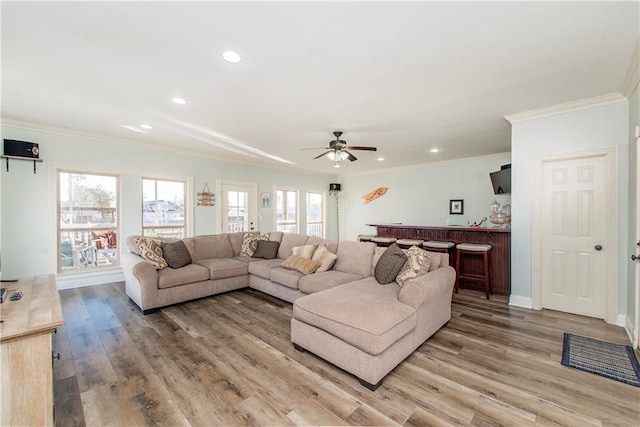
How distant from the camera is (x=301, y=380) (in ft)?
7.06

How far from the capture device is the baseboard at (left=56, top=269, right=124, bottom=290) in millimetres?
4531

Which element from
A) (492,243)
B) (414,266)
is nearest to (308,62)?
(414,266)

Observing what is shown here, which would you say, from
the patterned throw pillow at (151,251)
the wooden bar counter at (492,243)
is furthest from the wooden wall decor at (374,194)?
the patterned throw pillow at (151,251)

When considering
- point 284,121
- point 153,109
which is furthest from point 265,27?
point 153,109

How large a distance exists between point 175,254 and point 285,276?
1720mm

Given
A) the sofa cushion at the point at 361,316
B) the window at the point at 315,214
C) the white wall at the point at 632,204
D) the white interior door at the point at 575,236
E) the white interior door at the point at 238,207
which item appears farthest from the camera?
the window at the point at 315,214

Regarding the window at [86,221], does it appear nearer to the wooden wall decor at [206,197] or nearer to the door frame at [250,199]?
the wooden wall decor at [206,197]

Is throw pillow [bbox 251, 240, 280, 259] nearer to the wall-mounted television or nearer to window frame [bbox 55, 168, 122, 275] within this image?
window frame [bbox 55, 168, 122, 275]

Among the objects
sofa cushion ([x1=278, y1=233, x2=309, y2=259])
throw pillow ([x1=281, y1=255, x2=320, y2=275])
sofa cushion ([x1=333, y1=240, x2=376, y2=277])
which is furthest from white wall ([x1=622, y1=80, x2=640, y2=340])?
sofa cushion ([x1=278, y1=233, x2=309, y2=259])

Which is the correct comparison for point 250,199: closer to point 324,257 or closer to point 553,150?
point 324,257

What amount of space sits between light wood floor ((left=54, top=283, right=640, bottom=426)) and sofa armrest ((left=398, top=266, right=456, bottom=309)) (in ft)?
1.64

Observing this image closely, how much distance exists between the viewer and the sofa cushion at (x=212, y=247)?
15.5 feet

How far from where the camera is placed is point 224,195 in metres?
6.59

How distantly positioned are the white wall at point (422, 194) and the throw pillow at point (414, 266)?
14.2ft
